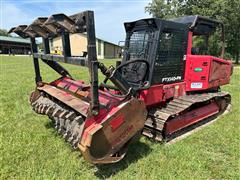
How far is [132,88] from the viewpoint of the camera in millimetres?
3799

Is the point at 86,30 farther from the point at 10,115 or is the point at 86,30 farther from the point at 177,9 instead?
the point at 177,9

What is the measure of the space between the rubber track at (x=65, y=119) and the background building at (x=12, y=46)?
64623 millimetres

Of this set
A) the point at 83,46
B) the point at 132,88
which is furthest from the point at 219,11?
the point at 83,46

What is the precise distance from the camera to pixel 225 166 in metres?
3.95

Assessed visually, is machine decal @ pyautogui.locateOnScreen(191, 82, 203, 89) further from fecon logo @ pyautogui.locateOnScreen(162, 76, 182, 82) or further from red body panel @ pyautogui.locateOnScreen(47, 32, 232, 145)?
fecon logo @ pyautogui.locateOnScreen(162, 76, 182, 82)

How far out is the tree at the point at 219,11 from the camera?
81.1 ft

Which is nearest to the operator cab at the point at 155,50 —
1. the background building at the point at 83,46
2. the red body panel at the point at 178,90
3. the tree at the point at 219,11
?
the red body panel at the point at 178,90

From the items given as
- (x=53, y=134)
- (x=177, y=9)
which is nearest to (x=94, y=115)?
(x=53, y=134)

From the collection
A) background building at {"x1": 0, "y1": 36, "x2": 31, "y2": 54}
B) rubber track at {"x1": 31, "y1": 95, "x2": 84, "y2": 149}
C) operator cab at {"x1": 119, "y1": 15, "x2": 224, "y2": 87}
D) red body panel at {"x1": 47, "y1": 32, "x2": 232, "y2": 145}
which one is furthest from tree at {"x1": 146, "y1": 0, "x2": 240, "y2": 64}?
background building at {"x1": 0, "y1": 36, "x2": 31, "y2": 54}

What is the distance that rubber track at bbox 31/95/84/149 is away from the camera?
147 inches

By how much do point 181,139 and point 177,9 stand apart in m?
27.2

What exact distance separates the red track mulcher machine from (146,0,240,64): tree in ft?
67.4

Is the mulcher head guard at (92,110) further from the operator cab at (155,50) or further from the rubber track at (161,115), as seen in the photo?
the operator cab at (155,50)

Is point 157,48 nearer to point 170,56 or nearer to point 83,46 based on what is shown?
point 170,56
